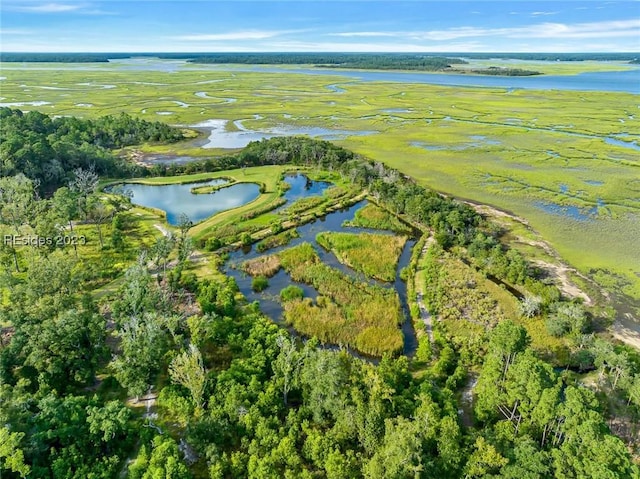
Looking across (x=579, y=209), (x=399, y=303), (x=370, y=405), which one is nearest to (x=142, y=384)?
(x=370, y=405)

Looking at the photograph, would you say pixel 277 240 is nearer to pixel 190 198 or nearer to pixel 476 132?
pixel 190 198

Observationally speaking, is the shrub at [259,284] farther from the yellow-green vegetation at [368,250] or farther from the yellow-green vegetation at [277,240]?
the yellow-green vegetation at [368,250]

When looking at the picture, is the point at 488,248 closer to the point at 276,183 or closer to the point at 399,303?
the point at 399,303

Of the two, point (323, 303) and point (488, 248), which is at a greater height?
point (488, 248)

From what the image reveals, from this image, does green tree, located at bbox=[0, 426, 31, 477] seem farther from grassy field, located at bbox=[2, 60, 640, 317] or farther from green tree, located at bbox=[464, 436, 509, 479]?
grassy field, located at bbox=[2, 60, 640, 317]

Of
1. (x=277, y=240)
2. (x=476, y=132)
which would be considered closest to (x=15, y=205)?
(x=277, y=240)

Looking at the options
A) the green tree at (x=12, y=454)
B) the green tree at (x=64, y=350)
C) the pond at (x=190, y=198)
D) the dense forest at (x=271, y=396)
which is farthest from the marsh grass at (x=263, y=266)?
the green tree at (x=12, y=454)

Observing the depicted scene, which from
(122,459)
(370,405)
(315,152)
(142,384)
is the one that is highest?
(315,152)
